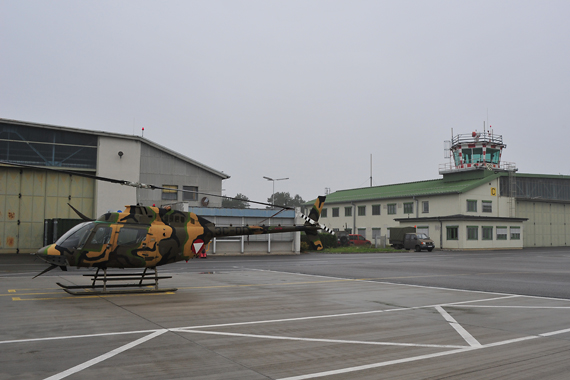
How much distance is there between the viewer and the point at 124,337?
7.75 metres

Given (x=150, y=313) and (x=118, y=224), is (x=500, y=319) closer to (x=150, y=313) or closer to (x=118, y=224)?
(x=150, y=313)

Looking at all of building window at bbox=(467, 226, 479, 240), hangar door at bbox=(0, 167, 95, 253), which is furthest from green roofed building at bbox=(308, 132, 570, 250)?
hangar door at bbox=(0, 167, 95, 253)

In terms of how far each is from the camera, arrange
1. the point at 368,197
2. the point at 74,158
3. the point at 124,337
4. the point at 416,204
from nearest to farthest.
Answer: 1. the point at 124,337
2. the point at 74,158
3. the point at 416,204
4. the point at 368,197

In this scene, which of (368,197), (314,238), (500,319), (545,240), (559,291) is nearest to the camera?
(500,319)

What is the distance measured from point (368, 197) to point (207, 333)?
58093mm

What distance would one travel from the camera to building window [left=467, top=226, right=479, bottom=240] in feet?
166

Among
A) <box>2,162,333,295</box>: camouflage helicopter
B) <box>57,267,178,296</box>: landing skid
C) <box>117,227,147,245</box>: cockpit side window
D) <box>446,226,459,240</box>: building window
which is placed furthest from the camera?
<box>446,226,459,240</box>: building window

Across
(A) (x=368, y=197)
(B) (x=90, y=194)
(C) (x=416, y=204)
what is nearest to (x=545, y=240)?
(C) (x=416, y=204)

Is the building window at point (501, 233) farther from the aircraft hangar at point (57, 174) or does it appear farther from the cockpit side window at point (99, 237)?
the cockpit side window at point (99, 237)

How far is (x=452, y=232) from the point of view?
168 ft

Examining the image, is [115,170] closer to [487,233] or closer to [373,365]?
[373,365]

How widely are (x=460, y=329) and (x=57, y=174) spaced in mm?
32297

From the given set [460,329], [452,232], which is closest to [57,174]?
[460,329]

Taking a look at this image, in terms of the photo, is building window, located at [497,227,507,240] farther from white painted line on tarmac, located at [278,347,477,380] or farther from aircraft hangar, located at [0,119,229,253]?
white painted line on tarmac, located at [278,347,477,380]
